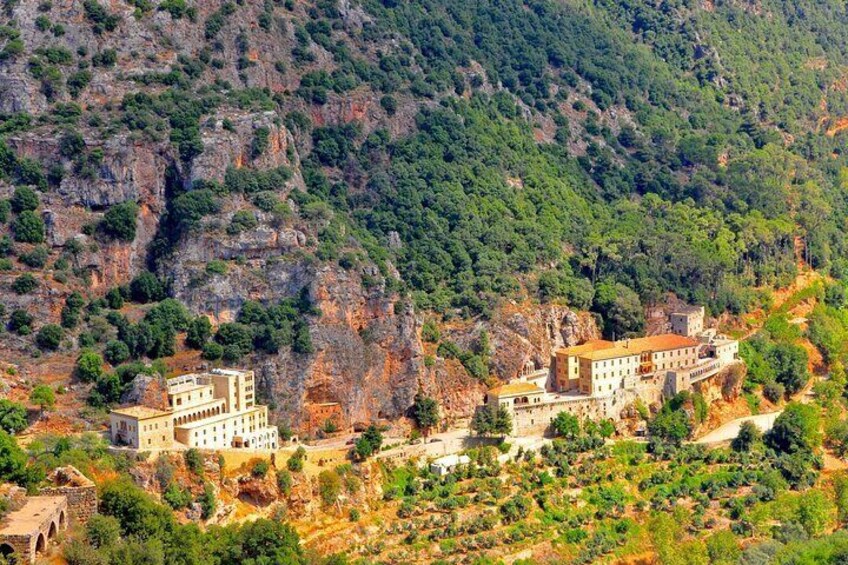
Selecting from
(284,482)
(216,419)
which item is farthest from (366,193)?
(284,482)

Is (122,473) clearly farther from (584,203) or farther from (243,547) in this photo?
(584,203)

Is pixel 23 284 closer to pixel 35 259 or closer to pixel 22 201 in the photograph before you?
pixel 35 259

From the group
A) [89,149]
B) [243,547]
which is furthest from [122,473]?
[89,149]

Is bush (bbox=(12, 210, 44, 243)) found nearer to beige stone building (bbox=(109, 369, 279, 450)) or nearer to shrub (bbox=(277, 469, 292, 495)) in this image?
beige stone building (bbox=(109, 369, 279, 450))

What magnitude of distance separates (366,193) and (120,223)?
79.2ft

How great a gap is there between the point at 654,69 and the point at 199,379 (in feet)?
263

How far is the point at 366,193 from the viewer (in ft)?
444

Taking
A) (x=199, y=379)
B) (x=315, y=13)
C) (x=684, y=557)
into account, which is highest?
(x=315, y=13)

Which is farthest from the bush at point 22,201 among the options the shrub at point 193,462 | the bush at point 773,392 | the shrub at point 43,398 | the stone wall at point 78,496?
the bush at point 773,392

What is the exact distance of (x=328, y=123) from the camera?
5423 inches

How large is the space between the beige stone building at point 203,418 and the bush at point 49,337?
24.9 ft

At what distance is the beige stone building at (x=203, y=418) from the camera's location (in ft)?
334

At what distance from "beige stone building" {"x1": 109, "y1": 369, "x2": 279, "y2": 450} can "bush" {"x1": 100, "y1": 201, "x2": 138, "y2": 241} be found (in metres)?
12.8

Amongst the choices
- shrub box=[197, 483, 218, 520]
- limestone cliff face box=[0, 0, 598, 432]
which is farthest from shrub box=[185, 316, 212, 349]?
shrub box=[197, 483, 218, 520]
